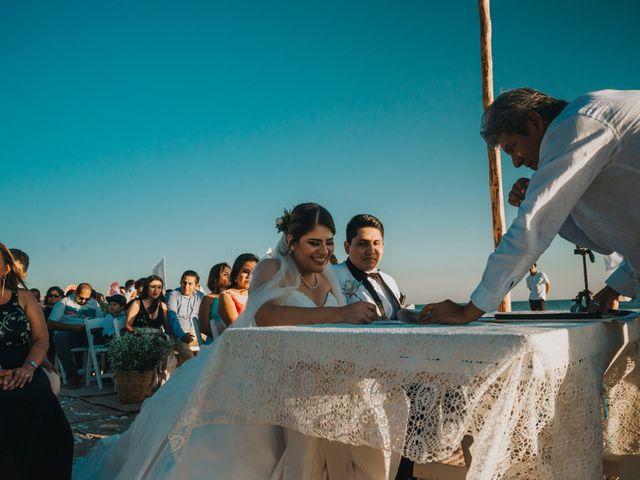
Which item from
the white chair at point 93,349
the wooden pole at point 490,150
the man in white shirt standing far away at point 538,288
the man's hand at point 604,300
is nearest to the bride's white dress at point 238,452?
the man's hand at point 604,300

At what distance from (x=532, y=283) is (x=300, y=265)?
40.1ft

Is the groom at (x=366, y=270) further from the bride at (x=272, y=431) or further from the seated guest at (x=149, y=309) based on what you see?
the seated guest at (x=149, y=309)

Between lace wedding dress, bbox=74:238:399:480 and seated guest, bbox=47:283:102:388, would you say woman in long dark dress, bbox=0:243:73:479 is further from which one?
seated guest, bbox=47:283:102:388

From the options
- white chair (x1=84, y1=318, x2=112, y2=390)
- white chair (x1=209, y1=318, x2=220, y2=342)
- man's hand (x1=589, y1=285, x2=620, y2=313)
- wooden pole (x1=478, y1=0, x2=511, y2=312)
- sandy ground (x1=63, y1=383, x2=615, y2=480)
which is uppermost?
wooden pole (x1=478, y1=0, x2=511, y2=312)

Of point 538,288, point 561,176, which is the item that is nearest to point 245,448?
point 561,176

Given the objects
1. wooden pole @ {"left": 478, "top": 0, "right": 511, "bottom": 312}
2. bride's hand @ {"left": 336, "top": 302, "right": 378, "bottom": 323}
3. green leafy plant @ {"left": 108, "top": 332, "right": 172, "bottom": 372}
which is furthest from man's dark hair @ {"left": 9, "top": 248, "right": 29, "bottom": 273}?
wooden pole @ {"left": 478, "top": 0, "right": 511, "bottom": 312}

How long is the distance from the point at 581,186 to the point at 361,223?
2205mm

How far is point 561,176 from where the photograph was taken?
1.66 meters

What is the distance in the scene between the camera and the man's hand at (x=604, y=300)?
2311 millimetres

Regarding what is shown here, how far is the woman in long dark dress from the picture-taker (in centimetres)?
288

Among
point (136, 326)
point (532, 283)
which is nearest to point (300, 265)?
point (136, 326)

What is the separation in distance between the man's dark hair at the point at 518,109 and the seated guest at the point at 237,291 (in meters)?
3.30

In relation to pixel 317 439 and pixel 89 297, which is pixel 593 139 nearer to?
pixel 317 439

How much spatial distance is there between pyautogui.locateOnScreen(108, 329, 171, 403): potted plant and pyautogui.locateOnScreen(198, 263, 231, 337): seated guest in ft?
3.18
